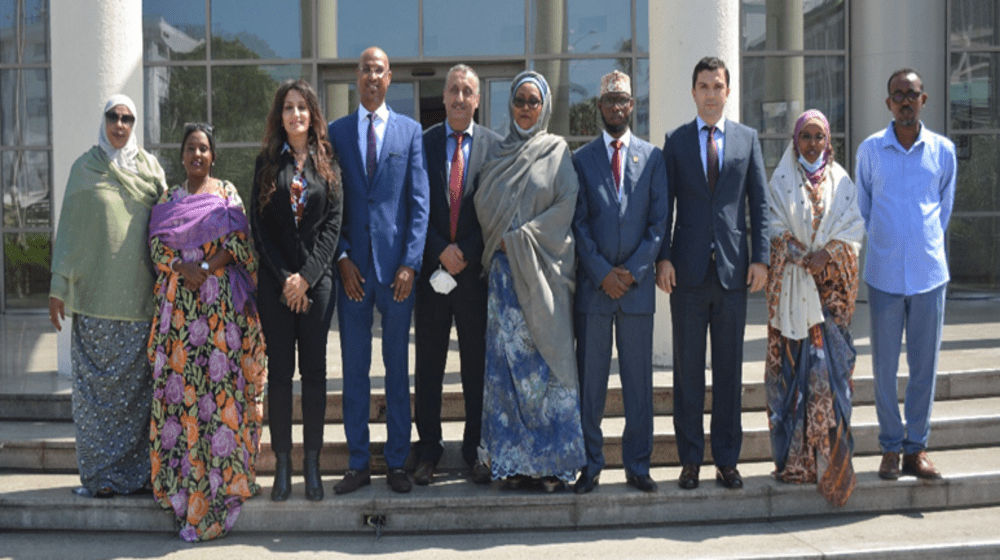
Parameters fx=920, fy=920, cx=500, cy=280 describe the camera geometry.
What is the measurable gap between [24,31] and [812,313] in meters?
10.4

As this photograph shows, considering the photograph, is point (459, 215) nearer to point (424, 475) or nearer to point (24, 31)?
point (424, 475)

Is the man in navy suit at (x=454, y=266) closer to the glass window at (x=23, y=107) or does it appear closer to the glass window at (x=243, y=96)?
the glass window at (x=243, y=96)

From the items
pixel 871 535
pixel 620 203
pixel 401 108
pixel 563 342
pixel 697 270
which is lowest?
pixel 871 535

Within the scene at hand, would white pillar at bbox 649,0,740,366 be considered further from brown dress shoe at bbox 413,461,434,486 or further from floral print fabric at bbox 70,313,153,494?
floral print fabric at bbox 70,313,153,494

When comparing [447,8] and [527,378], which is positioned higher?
[447,8]

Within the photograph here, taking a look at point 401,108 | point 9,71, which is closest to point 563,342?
point 401,108

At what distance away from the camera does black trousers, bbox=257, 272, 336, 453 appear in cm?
450

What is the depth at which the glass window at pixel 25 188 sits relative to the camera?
11242mm

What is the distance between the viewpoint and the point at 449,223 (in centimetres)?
475

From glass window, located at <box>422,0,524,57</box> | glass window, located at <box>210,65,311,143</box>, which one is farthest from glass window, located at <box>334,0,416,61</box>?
glass window, located at <box>210,65,311,143</box>

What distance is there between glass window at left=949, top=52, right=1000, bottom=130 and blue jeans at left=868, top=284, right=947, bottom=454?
7.13 meters

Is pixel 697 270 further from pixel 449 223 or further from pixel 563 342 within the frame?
pixel 449 223

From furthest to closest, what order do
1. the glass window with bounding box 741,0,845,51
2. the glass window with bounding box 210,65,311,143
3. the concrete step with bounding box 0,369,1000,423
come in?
the glass window with bounding box 741,0,845,51 < the glass window with bounding box 210,65,311,143 < the concrete step with bounding box 0,369,1000,423

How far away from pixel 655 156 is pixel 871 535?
2.12 meters
